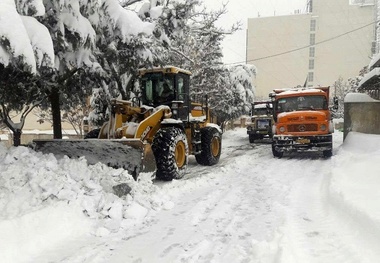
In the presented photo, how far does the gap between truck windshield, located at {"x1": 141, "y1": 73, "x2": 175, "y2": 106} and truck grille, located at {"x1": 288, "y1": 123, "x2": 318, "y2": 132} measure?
4562 millimetres

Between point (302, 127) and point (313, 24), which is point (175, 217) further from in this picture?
point (313, 24)

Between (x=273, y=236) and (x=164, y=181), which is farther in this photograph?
(x=164, y=181)

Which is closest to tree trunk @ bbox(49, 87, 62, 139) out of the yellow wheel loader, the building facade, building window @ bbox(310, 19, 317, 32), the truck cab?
the yellow wheel loader

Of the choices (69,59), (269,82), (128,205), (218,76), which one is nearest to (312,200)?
(128,205)

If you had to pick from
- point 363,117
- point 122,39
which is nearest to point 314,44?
point 363,117

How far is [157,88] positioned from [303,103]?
5.67m

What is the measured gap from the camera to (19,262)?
11.5 feet

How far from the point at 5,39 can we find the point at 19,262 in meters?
2.56

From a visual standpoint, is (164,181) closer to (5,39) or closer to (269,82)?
(5,39)

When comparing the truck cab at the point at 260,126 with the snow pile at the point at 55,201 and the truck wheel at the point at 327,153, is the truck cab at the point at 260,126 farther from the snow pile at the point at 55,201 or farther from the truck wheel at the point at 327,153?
→ the snow pile at the point at 55,201

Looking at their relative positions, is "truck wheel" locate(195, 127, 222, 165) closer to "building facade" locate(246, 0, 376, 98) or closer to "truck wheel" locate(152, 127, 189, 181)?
"truck wheel" locate(152, 127, 189, 181)

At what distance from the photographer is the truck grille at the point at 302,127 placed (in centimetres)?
1075

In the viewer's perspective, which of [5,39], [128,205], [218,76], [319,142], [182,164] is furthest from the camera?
[218,76]

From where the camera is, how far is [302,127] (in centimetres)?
1084
